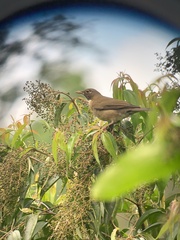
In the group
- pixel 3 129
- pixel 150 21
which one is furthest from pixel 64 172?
pixel 150 21

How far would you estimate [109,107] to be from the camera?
866mm

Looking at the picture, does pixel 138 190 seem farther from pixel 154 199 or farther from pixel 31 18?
pixel 31 18

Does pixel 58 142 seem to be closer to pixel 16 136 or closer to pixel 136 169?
pixel 16 136

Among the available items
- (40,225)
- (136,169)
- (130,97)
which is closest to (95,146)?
(130,97)

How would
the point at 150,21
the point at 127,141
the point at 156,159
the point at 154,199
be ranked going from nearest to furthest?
the point at 156,159 → the point at 150,21 → the point at 127,141 → the point at 154,199

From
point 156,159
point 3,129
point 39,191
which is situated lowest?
point 156,159

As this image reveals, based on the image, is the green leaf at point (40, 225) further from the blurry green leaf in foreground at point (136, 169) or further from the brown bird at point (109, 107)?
the blurry green leaf in foreground at point (136, 169)

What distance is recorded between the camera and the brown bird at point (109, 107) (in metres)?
Answer: 0.84

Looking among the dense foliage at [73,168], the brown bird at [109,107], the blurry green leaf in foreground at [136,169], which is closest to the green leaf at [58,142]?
the dense foliage at [73,168]

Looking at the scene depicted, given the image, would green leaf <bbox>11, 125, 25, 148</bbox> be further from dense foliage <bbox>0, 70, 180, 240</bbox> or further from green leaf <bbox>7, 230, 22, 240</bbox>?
green leaf <bbox>7, 230, 22, 240</bbox>

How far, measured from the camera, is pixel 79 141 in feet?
2.64

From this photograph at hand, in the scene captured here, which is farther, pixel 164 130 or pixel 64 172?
pixel 64 172

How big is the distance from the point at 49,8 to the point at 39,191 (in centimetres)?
39

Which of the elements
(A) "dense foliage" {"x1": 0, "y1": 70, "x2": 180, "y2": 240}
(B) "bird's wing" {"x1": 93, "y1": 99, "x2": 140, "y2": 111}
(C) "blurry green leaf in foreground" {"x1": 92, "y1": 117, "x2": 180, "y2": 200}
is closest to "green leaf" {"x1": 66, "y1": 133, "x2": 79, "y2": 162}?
(A) "dense foliage" {"x1": 0, "y1": 70, "x2": 180, "y2": 240}
